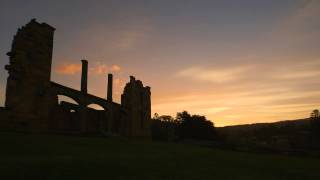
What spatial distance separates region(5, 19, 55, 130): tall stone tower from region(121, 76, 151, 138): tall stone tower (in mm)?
15759

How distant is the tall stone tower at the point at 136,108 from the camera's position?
37031 mm

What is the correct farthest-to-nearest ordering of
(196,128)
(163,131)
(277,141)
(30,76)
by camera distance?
(196,128), (163,131), (277,141), (30,76)

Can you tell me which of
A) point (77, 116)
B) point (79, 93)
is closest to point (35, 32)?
point (79, 93)

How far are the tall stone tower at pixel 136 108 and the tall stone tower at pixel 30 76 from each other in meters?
15.8

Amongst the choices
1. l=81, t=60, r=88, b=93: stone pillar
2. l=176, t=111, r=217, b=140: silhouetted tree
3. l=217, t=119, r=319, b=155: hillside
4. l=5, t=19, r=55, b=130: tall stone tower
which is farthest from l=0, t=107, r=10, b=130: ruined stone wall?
l=176, t=111, r=217, b=140: silhouetted tree

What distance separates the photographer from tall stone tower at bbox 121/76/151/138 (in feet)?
121

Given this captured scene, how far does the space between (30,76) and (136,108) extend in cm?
1901

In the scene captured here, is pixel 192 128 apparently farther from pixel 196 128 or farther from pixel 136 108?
pixel 136 108

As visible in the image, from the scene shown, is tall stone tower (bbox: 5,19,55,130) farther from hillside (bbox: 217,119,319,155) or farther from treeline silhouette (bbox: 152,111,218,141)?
treeline silhouette (bbox: 152,111,218,141)

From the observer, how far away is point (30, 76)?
66.8 ft

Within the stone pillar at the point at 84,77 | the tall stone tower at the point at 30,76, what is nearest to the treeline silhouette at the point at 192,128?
the stone pillar at the point at 84,77

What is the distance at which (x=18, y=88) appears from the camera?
1969cm

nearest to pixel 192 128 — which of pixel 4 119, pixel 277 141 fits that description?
pixel 277 141

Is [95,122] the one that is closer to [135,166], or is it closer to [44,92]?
[44,92]
